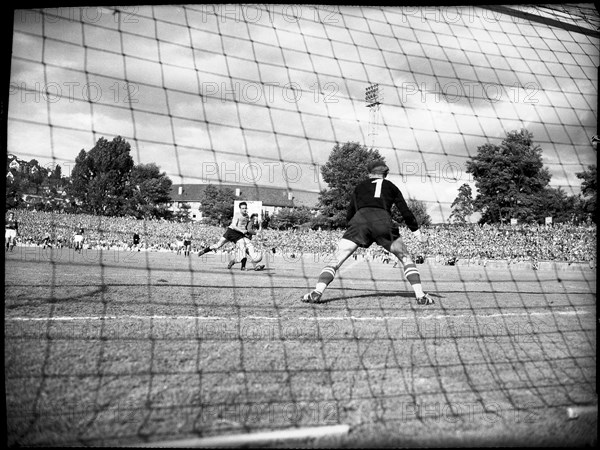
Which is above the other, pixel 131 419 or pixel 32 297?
pixel 32 297

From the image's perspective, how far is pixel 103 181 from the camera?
39.9 metres

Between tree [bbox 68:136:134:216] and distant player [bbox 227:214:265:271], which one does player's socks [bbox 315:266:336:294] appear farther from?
tree [bbox 68:136:134:216]

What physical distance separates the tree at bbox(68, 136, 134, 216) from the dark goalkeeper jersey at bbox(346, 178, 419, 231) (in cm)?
3062

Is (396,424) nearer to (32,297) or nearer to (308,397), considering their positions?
(308,397)

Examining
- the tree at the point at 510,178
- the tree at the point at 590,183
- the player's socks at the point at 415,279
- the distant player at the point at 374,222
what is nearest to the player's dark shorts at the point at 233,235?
the distant player at the point at 374,222

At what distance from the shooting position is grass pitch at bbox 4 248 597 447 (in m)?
2.52

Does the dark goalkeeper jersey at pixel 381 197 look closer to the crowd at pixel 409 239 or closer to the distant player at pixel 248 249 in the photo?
the distant player at pixel 248 249

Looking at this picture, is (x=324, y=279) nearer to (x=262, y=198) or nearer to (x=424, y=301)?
(x=424, y=301)

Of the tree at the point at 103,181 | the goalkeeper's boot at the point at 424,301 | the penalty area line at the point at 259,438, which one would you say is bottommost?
the penalty area line at the point at 259,438

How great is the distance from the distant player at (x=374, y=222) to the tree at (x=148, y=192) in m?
42.5

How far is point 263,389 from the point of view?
9.85ft

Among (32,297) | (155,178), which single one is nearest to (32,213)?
(155,178)

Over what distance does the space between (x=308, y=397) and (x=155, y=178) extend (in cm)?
5823

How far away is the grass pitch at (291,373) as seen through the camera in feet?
8.27
